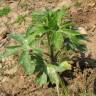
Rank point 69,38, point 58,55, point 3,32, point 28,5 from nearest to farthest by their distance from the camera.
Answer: point 69,38 < point 58,55 < point 3,32 < point 28,5

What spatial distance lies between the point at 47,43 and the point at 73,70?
481mm

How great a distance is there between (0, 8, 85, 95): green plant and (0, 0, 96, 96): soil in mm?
195

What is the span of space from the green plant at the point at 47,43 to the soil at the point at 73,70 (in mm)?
195

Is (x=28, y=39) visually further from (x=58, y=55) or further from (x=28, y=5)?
(x=28, y=5)

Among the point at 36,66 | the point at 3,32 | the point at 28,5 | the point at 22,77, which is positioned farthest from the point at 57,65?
the point at 28,5

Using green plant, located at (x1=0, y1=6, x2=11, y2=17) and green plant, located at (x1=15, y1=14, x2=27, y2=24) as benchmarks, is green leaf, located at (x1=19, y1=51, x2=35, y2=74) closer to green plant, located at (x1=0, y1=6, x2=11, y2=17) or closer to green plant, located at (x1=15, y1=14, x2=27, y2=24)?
green plant, located at (x1=15, y1=14, x2=27, y2=24)

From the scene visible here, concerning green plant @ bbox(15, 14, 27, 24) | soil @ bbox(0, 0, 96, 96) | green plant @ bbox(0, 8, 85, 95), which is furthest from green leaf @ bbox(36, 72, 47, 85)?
green plant @ bbox(15, 14, 27, 24)

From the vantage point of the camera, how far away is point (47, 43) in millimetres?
3664

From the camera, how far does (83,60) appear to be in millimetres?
4012

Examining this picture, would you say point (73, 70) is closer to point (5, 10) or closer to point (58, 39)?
point (58, 39)

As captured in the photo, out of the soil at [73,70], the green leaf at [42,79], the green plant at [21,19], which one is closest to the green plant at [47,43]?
the green leaf at [42,79]

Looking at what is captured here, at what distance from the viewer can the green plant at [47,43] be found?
3.33 meters

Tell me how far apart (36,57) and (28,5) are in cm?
182

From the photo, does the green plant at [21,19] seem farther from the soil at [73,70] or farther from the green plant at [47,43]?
the green plant at [47,43]
